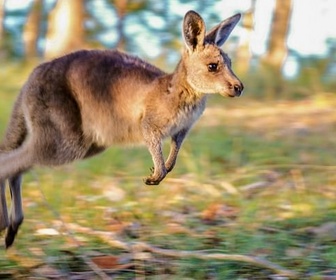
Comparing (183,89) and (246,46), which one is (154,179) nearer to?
(183,89)

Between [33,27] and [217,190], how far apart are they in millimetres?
9474

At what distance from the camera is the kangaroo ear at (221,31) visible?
14.9 feet

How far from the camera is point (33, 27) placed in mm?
15367

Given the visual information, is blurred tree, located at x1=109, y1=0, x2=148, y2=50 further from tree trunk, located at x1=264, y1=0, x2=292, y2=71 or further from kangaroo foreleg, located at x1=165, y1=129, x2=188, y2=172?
kangaroo foreleg, located at x1=165, y1=129, x2=188, y2=172

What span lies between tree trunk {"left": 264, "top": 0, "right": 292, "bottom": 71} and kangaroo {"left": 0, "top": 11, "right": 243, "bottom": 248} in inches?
270

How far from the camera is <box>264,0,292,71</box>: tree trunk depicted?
11.7 m

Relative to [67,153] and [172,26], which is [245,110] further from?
[67,153]

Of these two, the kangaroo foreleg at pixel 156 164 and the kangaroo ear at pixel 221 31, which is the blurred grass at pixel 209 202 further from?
the kangaroo ear at pixel 221 31

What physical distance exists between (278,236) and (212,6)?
7627mm

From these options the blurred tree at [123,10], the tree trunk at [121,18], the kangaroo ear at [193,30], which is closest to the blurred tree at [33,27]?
the blurred tree at [123,10]

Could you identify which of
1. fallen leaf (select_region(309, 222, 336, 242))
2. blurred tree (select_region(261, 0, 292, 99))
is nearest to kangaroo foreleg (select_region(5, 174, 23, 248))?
fallen leaf (select_region(309, 222, 336, 242))

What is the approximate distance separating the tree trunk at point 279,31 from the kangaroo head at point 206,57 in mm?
7089

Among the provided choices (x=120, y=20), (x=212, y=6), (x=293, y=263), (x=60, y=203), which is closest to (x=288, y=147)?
(x=60, y=203)

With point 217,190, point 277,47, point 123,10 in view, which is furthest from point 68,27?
point 217,190
